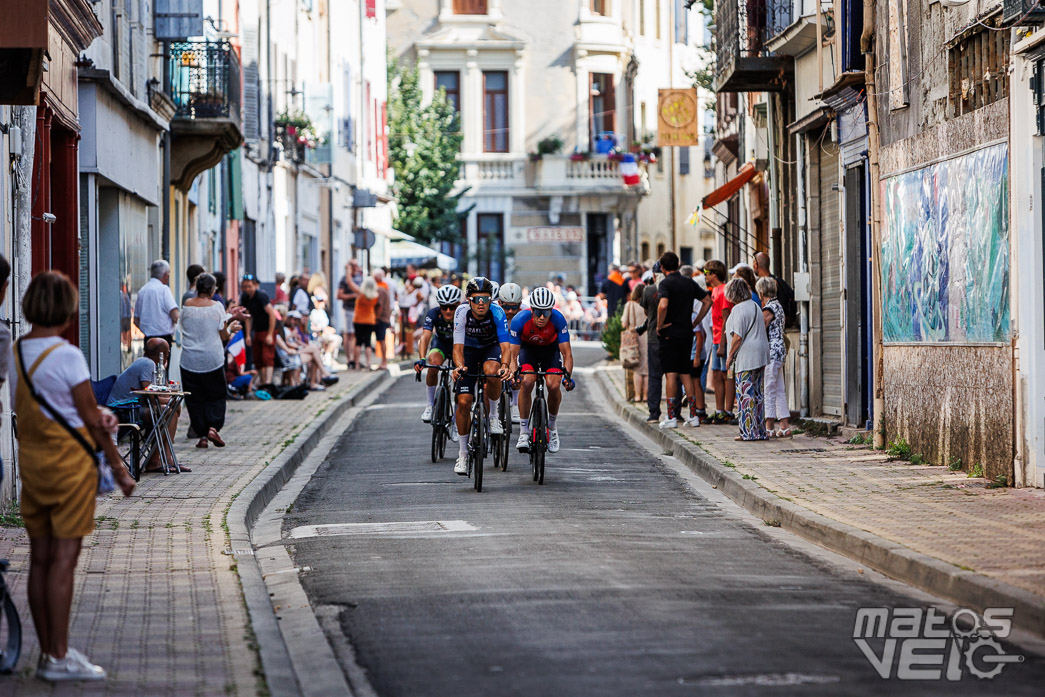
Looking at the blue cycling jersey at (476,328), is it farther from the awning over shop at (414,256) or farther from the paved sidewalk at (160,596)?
the awning over shop at (414,256)

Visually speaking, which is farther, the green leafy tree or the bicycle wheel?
the green leafy tree

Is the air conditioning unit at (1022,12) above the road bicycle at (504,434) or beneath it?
above

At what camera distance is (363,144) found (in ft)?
164

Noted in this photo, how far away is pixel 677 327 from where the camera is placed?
20703 millimetres

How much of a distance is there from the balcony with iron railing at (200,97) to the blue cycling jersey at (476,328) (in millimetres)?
10895

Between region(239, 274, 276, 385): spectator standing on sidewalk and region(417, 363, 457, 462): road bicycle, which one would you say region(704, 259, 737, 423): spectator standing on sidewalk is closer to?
region(417, 363, 457, 462): road bicycle

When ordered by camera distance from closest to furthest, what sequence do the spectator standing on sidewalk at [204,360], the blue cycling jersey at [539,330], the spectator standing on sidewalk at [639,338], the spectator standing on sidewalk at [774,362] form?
the blue cycling jersey at [539,330] < the spectator standing on sidewalk at [204,360] < the spectator standing on sidewalk at [774,362] < the spectator standing on sidewalk at [639,338]

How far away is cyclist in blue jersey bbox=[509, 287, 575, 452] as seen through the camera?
53.4 feet

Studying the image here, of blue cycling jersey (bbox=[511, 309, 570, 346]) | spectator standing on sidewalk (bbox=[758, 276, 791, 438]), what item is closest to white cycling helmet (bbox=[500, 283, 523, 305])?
blue cycling jersey (bbox=[511, 309, 570, 346])

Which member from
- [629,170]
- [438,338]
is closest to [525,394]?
[438,338]

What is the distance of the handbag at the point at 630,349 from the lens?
2394 centimetres

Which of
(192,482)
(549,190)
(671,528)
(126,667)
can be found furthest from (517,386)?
(549,190)

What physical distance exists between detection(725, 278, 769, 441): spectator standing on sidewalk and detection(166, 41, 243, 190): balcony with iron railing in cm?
1022

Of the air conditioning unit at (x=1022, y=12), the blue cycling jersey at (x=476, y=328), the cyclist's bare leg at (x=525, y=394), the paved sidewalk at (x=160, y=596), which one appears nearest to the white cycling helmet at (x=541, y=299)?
the blue cycling jersey at (x=476, y=328)
